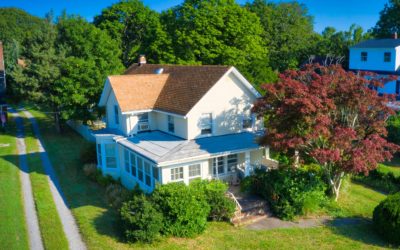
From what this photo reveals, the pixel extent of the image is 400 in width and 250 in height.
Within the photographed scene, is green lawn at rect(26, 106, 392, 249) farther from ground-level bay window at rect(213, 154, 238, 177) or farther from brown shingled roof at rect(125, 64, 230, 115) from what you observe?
brown shingled roof at rect(125, 64, 230, 115)

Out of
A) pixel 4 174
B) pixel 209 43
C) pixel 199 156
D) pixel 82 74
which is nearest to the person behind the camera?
pixel 199 156

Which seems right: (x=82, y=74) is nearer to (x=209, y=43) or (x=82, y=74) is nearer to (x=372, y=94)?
(x=209, y=43)

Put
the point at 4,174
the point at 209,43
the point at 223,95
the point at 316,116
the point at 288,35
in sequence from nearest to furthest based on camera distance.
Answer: the point at 316,116, the point at 223,95, the point at 4,174, the point at 209,43, the point at 288,35

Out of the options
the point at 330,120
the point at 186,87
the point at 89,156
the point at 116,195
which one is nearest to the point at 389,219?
the point at 330,120

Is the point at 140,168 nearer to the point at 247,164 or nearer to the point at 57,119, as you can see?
the point at 247,164

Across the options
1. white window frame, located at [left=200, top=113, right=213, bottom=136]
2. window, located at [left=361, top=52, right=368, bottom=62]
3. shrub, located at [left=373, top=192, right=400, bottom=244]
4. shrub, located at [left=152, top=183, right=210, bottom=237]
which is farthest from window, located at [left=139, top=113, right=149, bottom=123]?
window, located at [left=361, top=52, right=368, bottom=62]

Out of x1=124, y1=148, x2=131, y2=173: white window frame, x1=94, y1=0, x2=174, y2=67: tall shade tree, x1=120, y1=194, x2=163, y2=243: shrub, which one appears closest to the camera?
x1=120, y1=194, x2=163, y2=243: shrub

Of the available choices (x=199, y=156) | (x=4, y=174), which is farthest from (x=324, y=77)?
(x=4, y=174)
